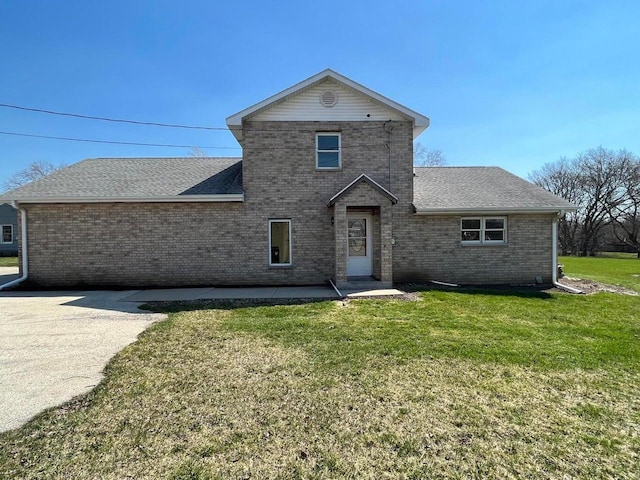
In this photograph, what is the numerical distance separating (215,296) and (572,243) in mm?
53602

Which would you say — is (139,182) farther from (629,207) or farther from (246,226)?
(629,207)

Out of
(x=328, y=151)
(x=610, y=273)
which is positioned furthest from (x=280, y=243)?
(x=610, y=273)

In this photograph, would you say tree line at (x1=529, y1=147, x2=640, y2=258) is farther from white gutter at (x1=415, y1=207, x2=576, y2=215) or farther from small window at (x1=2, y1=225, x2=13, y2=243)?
small window at (x1=2, y1=225, x2=13, y2=243)

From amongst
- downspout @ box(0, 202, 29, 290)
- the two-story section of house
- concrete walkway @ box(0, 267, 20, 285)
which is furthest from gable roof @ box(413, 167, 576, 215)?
concrete walkway @ box(0, 267, 20, 285)

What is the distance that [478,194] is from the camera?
1344 cm

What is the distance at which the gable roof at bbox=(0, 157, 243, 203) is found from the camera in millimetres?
11750

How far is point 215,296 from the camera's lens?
1022 cm

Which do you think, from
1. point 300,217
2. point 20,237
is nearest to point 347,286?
point 300,217

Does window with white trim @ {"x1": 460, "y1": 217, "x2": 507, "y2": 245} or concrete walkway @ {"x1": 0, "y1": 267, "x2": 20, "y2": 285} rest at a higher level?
window with white trim @ {"x1": 460, "y1": 217, "x2": 507, "y2": 245}

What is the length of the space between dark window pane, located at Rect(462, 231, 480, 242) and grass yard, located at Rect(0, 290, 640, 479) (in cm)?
652

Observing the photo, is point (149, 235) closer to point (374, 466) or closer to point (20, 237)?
point (20, 237)

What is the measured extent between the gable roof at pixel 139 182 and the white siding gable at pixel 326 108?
2.89 m

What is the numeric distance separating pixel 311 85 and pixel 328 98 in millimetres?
732

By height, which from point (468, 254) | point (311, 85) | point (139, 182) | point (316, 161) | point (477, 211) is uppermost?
point (311, 85)
